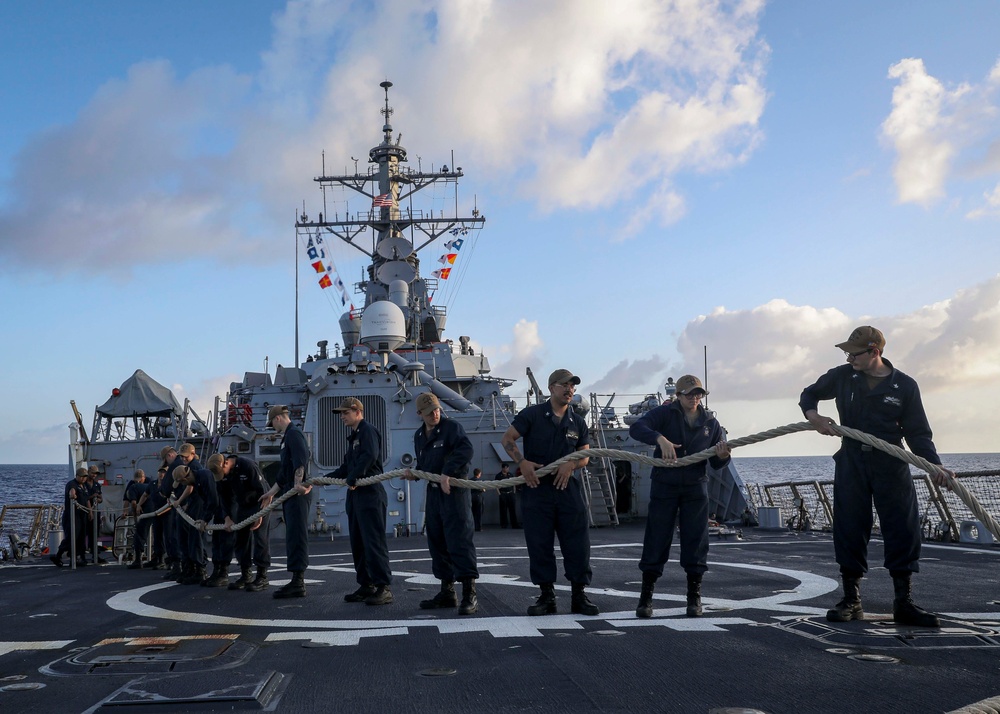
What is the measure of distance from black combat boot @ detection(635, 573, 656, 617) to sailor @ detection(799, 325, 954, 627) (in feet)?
3.47

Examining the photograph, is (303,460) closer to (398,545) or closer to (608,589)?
(608,589)

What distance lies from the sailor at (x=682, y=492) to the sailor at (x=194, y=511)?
16.4 feet

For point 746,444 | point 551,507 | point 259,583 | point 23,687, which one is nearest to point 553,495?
point 551,507

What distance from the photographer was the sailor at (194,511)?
8633 mm

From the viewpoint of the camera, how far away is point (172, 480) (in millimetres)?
10305

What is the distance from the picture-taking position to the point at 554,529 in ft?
19.0

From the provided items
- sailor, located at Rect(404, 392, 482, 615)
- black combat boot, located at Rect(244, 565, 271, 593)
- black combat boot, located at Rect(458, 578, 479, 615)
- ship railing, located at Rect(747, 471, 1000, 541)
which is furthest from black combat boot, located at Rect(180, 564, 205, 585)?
ship railing, located at Rect(747, 471, 1000, 541)

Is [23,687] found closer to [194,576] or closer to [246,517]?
[246,517]

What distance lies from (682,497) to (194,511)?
20.1 ft

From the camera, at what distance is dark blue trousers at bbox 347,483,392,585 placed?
6.51 meters

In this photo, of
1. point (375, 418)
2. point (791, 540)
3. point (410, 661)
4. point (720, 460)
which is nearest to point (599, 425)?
point (375, 418)

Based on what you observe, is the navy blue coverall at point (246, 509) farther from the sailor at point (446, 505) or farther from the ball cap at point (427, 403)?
the ball cap at point (427, 403)

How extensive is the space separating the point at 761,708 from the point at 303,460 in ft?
17.1

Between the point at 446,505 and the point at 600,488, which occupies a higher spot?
the point at 446,505
